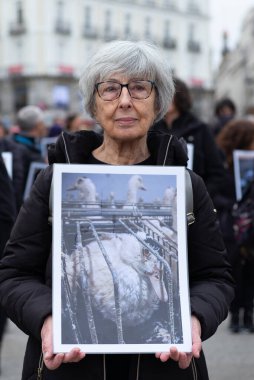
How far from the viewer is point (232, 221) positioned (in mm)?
6586

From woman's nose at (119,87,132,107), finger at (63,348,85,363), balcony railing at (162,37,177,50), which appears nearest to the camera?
finger at (63,348,85,363)

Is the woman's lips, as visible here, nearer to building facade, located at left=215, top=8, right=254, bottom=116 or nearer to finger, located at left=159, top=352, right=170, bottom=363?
finger, located at left=159, top=352, right=170, bottom=363

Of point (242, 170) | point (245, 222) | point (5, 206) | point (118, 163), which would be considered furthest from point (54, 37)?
point (118, 163)

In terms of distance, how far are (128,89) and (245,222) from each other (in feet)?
13.2

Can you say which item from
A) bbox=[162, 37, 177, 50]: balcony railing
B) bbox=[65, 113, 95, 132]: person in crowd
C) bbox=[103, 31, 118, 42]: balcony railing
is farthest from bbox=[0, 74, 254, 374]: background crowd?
bbox=[162, 37, 177, 50]: balcony railing

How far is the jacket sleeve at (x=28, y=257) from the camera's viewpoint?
2.36m

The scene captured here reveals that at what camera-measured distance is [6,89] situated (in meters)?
68.6

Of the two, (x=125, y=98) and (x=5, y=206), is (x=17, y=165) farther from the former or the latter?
(x=125, y=98)

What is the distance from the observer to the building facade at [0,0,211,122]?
216 ft

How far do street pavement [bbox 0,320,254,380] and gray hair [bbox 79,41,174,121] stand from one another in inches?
137

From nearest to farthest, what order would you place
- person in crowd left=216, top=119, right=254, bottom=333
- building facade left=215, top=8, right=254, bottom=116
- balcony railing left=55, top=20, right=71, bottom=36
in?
person in crowd left=216, top=119, right=254, bottom=333 → balcony railing left=55, top=20, right=71, bottom=36 → building facade left=215, top=8, right=254, bottom=116

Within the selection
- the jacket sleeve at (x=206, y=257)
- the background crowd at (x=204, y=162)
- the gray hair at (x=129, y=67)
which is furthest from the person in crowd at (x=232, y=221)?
the jacket sleeve at (x=206, y=257)

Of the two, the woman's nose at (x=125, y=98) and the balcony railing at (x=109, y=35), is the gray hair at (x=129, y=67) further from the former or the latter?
the balcony railing at (x=109, y=35)

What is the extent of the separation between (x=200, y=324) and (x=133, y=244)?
0.30 metres
